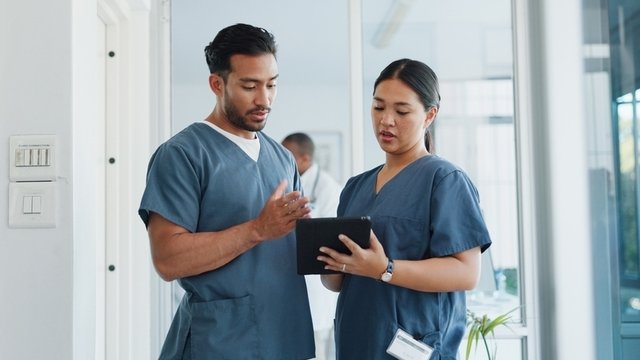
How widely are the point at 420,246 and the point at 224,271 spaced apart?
1.31ft

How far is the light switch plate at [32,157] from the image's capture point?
4.98ft

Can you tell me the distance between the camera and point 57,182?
1522 mm

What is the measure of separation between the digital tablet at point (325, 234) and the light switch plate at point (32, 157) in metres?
0.57

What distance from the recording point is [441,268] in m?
1.40

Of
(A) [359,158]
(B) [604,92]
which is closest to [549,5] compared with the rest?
(B) [604,92]

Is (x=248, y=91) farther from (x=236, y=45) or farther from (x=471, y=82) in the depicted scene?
(x=471, y=82)

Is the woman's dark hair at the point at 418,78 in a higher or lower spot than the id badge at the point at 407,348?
higher

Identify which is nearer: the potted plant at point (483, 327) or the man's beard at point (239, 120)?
the man's beard at point (239, 120)

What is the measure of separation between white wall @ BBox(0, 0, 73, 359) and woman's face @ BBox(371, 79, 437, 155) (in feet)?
2.17

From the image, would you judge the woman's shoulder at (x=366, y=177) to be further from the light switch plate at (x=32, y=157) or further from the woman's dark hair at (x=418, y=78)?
the light switch plate at (x=32, y=157)

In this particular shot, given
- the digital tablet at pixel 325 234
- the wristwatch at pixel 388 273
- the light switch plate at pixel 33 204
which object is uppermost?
the light switch plate at pixel 33 204

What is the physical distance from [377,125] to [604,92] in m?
1.38

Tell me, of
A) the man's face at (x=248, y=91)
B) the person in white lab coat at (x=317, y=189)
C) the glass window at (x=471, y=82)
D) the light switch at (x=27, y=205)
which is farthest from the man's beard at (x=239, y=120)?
the person in white lab coat at (x=317, y=189)

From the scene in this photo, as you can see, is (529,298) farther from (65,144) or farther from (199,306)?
(65,144)
